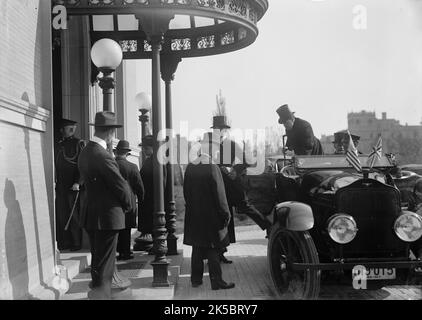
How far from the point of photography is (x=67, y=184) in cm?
773

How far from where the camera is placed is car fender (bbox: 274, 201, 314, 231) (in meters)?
5.29

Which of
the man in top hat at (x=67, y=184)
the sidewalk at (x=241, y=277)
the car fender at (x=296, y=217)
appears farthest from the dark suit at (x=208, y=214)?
the man in top hat at (x=67, y=184)

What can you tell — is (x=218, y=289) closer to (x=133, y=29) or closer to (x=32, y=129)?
(x=32, y=129)

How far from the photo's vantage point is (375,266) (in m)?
5.11

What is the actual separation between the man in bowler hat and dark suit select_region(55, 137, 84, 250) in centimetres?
214

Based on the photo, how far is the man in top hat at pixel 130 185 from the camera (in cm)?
746

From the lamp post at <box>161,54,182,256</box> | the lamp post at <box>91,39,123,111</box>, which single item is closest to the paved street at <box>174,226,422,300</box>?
the lamp post at <box>161,54,182,256</box>

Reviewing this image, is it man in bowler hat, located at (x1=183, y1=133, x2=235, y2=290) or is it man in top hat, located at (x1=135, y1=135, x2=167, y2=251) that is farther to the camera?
man in top hat, located at (x1=135, y1=135, x2=167, y2=251)

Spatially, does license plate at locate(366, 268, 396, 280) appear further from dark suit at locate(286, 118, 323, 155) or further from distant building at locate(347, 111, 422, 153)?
dark suit at locate(286, 118, 323, 155)

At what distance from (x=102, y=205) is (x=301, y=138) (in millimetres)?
3324

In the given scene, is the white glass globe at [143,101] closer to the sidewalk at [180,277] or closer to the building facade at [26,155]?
the sidewalk at [180,277]

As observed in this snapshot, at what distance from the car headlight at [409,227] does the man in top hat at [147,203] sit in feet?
13.2

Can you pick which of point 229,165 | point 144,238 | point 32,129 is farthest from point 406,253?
point 144,238
